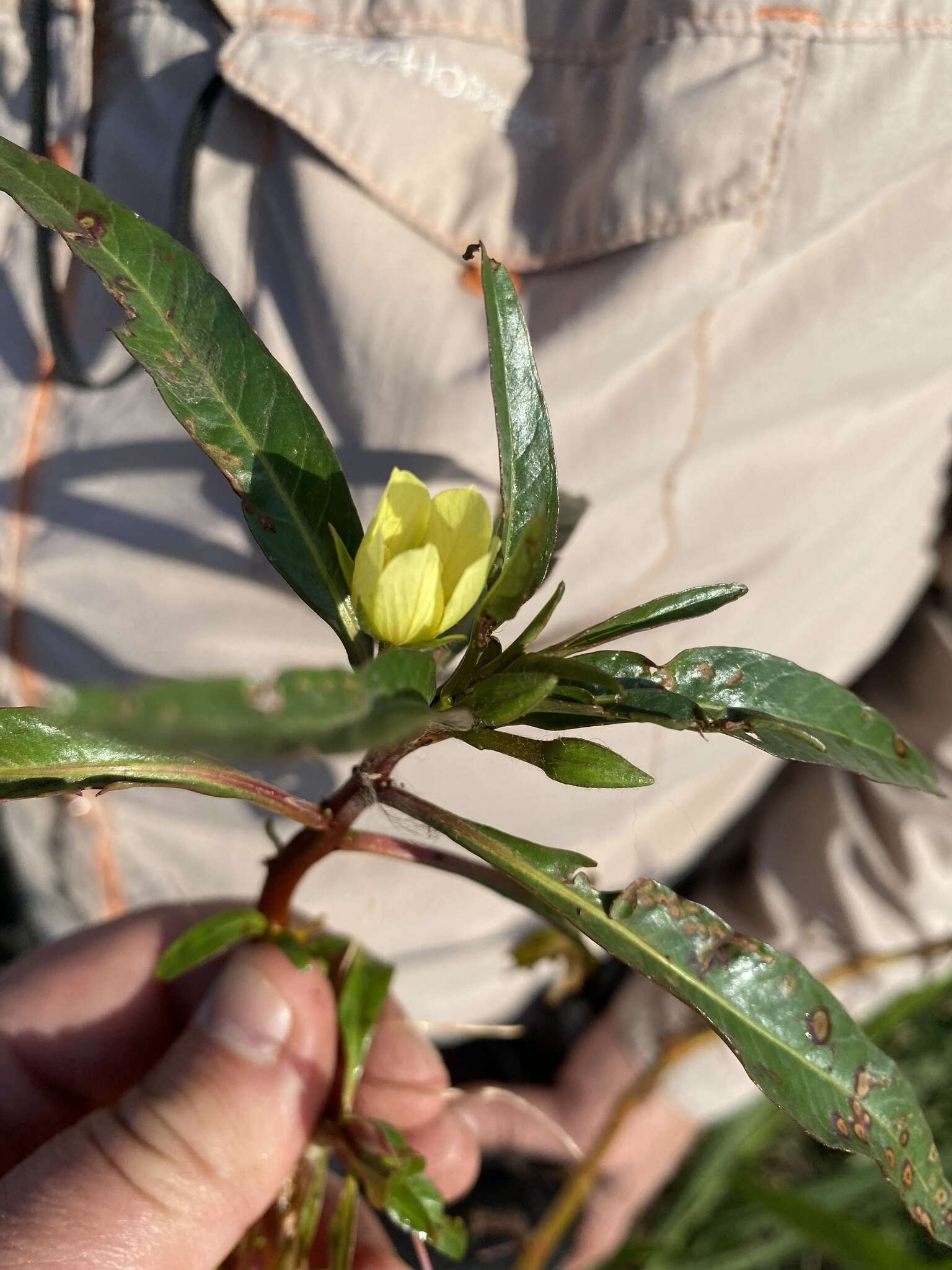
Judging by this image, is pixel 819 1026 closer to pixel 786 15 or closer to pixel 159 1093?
pixel 159 1093

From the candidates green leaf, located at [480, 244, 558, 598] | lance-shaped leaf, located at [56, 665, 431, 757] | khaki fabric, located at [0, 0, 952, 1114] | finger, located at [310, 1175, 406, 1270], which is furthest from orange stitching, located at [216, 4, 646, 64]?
finger, located at [310, 1175, 406, 1270]

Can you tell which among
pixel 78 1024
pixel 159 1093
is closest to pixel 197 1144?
pixel 159 1093

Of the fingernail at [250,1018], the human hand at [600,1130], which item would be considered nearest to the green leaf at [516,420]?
the fingernail at [250,1018]

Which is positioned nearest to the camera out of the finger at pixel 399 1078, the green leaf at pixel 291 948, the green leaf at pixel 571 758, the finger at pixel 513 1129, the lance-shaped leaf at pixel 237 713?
the lance-shaped leaf at pixel 237 713

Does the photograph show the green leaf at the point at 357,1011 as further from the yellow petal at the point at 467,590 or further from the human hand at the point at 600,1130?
the human hand at the point at 600,1130

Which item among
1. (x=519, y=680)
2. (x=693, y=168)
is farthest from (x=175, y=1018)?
(x=693, y=168)

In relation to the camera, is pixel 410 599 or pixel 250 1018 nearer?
pixel 410 599
